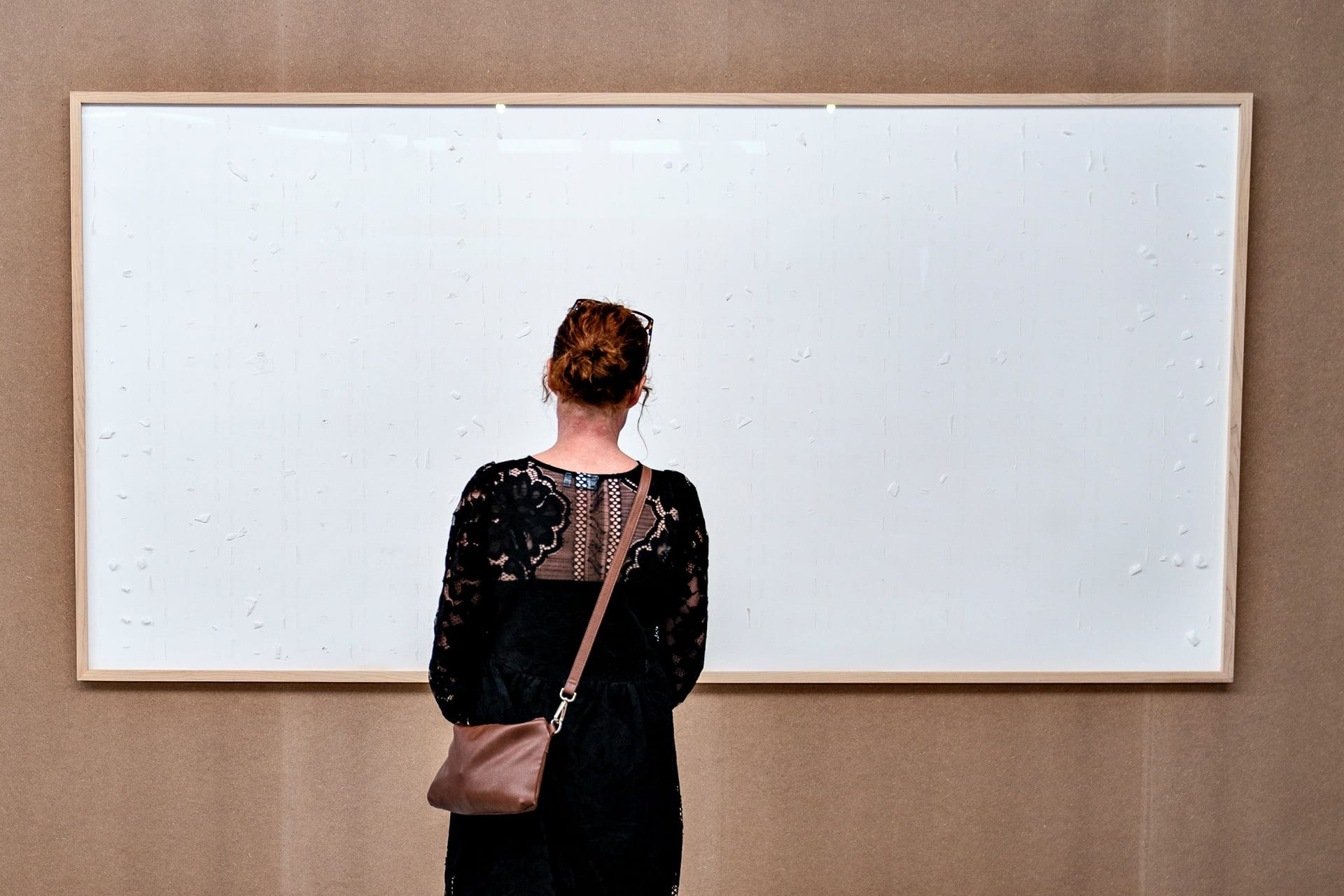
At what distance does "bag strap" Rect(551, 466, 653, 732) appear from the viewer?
1445 millimetres

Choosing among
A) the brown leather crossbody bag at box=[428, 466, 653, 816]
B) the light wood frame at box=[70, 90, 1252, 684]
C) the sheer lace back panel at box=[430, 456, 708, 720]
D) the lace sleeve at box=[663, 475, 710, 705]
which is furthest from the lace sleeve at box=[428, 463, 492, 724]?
the light wood frame at box=[70, 90, 1252, 684]

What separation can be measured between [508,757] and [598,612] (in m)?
0.23

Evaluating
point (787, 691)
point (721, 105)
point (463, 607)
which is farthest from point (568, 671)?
point (721, 105)

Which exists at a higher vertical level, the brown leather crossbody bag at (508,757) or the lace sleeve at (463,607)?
the lace sleeve at (463,607)

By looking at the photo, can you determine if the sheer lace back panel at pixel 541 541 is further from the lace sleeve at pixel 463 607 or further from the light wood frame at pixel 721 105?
the light wood frame at pixel 721 105

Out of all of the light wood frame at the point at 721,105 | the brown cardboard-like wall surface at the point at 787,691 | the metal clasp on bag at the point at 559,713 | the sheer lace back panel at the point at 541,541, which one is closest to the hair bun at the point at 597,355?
the sheer lace back panel at the point at 541,541

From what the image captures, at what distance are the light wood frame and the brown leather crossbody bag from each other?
2.85ft

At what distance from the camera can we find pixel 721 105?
2.24 m

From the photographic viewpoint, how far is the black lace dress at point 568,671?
145 cm

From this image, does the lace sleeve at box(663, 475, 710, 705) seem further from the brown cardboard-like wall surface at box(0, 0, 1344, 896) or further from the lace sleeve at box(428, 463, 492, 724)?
the brown cardboard-like wall surface at box(0, 0, 1344, 896)

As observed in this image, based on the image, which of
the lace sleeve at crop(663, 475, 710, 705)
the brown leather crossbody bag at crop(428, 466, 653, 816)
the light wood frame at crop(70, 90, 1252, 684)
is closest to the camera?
the brown leather crossbody bag at crop(428, 466, 653, 816)

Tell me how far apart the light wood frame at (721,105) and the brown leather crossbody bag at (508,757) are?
2.85 ft

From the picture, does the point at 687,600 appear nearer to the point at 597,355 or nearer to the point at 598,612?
the point at 598,612

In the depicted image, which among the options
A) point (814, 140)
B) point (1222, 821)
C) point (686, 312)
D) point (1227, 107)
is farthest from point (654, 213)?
point (1222, 821)
